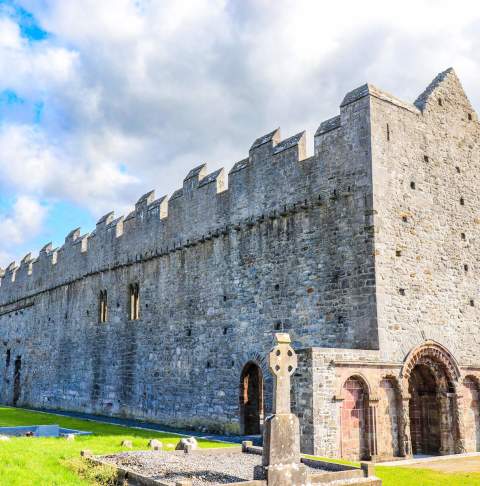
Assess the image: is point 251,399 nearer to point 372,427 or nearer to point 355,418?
point 355,418

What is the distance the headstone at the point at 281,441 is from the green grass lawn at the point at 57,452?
2959 mm

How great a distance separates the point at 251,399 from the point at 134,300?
8.12m

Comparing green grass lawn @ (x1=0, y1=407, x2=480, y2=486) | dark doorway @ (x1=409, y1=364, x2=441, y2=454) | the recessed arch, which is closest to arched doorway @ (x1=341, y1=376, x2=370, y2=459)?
green grass lawn @ (x1=0, y1=407, x2=480, y2=486)

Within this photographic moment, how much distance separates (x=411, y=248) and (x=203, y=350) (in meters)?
7.88

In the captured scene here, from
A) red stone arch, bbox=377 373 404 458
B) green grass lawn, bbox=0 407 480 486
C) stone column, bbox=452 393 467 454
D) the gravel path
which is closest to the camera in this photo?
green grass lawn, bbox=0 407 480 486

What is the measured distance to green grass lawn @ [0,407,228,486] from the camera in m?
9.45

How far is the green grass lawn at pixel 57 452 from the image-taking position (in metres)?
9.45

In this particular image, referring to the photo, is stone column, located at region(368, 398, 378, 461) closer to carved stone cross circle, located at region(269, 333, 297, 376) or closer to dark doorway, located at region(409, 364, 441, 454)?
dark doorway, located at region(409, 364, 441, 454)

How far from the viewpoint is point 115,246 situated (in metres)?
26.0

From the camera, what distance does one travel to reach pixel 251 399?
720 inches

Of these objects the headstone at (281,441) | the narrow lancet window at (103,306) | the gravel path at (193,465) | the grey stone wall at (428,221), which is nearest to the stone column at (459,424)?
the grey stone wall at (428,221)

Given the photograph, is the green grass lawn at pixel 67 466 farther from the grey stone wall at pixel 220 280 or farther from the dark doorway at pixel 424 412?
the dark doorway at pixel 424 412

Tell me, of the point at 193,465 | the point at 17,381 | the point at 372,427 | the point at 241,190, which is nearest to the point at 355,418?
the point at 372,427

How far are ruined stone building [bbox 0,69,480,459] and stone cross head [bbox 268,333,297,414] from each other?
159 inches
